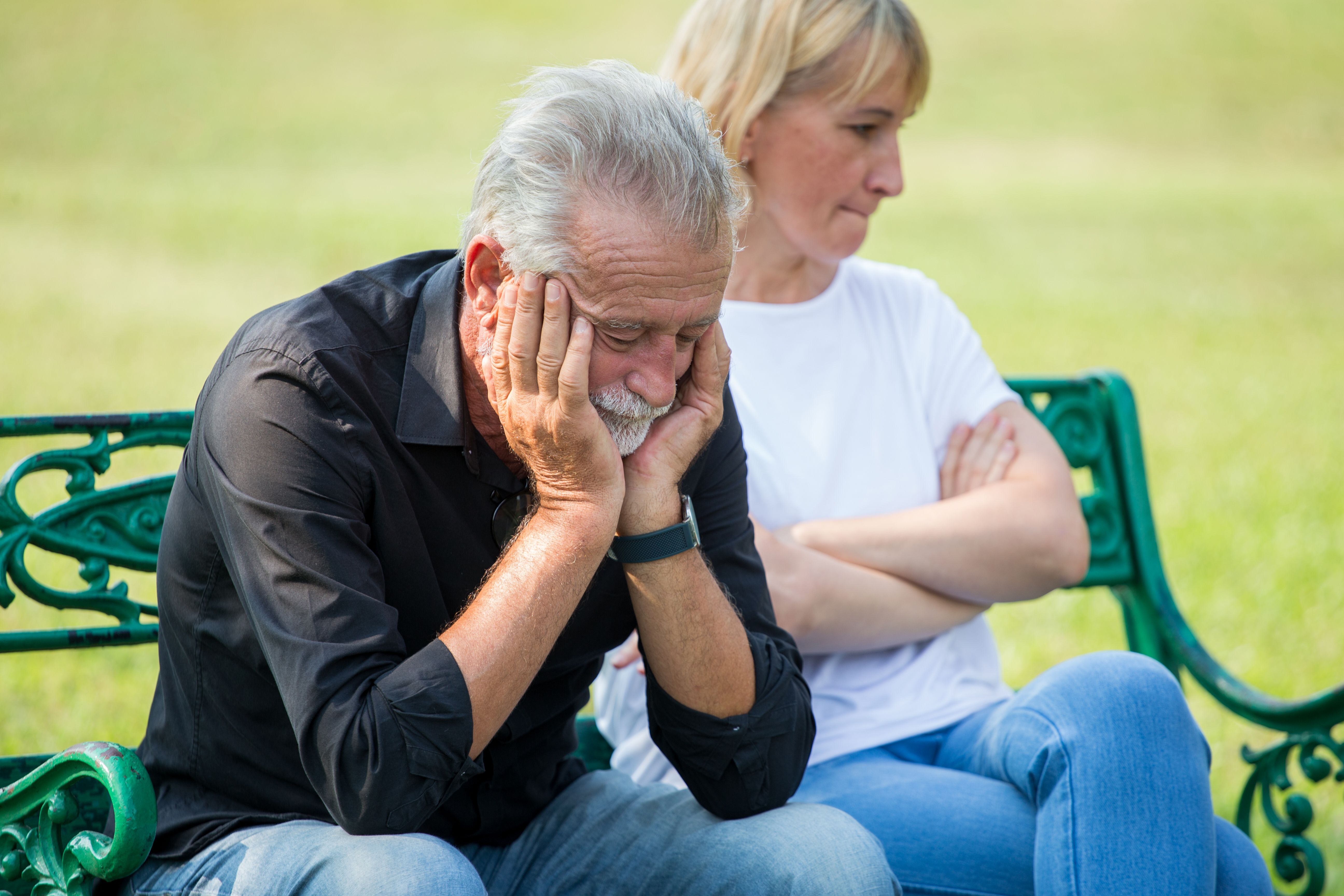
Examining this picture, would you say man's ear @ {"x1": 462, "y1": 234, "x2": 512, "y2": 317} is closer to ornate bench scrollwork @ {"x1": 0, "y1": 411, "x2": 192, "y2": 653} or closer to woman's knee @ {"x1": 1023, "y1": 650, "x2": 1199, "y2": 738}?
ornate bench scrollwork @ {"x1": 0, "y1": 411, "x2": 192, "y2": 653}

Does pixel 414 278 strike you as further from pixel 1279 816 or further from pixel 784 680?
pixel 1279 816

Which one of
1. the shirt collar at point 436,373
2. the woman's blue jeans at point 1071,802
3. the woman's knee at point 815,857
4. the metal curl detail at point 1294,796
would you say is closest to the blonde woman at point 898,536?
the woman's blue jeans at point 1071,802

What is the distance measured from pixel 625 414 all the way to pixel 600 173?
39 centimetres

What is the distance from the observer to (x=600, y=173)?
1.97 meters

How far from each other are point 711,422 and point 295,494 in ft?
2.37

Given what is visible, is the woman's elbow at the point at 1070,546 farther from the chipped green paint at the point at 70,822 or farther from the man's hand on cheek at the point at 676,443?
the chipped green paint at the point at 70,822

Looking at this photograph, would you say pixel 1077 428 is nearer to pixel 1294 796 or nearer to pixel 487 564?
pixel 1294 796

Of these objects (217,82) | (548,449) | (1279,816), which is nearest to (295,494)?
(548,449)

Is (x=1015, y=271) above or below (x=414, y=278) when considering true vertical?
below

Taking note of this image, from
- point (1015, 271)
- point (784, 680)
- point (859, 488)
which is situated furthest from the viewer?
point (1015, 271)

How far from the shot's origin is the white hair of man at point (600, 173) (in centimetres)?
196

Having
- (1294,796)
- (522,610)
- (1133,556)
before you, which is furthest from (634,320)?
(1294,796)

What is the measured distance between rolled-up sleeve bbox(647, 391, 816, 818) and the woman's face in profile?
79 cm

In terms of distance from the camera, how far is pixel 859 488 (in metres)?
2.86
